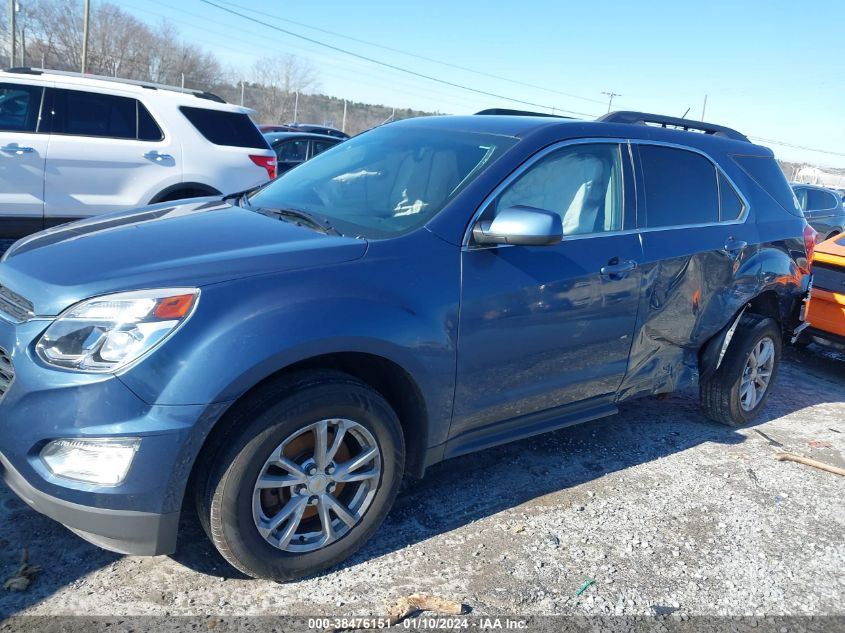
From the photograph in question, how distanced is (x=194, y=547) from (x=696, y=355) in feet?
10.5

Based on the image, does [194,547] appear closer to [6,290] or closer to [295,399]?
[295,399]

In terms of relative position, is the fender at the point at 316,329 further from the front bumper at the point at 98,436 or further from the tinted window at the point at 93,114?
the tinted window at the point at 93,114

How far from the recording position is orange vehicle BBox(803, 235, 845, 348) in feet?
19.9

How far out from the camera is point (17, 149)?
6.37m

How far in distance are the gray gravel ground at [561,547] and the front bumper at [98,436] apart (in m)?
0.42

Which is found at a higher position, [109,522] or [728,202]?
[728,202]

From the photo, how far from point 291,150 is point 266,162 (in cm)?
554

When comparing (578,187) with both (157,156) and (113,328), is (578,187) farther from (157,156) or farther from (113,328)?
(157,156)

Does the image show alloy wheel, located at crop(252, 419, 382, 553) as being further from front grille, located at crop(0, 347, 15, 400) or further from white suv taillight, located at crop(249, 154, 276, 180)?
white suv taillight, located at crop(249, 154, 276, 180)

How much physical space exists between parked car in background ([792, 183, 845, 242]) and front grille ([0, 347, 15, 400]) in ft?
46.0

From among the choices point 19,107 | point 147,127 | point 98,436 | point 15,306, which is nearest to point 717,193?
point 98,436

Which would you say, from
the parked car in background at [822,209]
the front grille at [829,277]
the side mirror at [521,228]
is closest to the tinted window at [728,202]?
the side mirror at [521,228]

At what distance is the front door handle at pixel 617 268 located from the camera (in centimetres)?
346

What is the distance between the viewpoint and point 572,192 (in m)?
3.54
